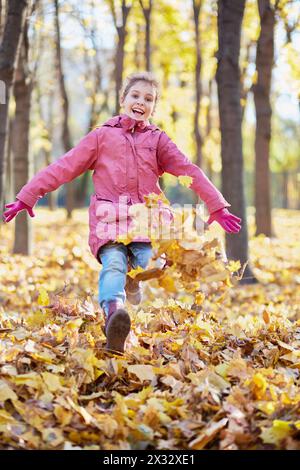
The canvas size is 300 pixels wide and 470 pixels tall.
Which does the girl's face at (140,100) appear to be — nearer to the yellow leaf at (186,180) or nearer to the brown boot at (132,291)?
the yellow leaf at (186,180)

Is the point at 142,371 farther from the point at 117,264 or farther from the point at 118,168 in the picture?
the point at 118,168

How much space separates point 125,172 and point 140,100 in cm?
50

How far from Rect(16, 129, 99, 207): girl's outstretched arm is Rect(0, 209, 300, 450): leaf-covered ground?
2.82 feet

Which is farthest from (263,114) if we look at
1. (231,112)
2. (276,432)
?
(276,432)

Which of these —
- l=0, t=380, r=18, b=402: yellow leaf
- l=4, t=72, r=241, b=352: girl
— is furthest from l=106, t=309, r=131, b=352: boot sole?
l=0, t=380, r=18, b=402: yellow leaf

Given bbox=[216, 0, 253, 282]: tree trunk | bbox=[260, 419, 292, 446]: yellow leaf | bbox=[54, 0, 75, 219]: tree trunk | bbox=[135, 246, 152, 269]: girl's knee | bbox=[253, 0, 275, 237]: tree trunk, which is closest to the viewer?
bbox=[260, 419, 292, 446]: yellow leaf

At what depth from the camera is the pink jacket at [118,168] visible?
3.95 m

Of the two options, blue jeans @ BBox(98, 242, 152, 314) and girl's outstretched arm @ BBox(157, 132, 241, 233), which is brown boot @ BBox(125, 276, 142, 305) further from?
girl's outstretched arm @ BBox(157, 132, 241, 233)

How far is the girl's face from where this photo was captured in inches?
162

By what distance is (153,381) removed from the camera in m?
3.37

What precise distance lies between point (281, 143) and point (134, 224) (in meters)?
38.9

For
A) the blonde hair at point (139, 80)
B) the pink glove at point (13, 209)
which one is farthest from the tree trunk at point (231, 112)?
the pink glove at point (13, 209)

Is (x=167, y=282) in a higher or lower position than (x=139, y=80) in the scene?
lower

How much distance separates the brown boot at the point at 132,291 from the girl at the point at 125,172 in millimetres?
19
